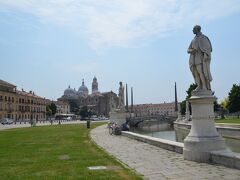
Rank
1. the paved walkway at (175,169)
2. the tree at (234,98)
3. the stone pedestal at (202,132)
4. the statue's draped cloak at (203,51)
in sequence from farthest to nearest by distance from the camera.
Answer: the tree at (234,98), the statue's draped cloak at (203,51), the stone pedestal at (202,132), the paved walkway at (175,169)

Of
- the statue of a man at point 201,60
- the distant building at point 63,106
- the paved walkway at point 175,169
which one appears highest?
the distant building at point 63,106

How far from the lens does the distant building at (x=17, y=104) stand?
118 metres

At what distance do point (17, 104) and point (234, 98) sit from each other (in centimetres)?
7369

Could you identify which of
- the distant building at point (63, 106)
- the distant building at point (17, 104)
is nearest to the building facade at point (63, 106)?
the distant building at point (63, 106)

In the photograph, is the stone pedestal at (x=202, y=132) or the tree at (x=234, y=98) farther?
the tree at (x=234, y=98)

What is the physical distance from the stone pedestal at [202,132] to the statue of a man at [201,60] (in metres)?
0.40

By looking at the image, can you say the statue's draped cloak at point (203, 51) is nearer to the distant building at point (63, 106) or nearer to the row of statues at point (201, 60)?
the row of statues at point (201, 60)

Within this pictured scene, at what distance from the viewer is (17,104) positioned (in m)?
127

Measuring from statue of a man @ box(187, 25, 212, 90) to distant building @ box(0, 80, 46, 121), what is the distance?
10914cm

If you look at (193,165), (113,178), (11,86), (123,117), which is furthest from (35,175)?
(11,86)

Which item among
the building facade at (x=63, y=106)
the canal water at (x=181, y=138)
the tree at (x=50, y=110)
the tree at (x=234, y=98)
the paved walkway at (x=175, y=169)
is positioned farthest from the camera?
the building facade at (x=63, y=106)

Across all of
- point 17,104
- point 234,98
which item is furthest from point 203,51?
point 17,104

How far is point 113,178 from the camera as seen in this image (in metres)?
9.21

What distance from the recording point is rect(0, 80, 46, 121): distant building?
118 meters
